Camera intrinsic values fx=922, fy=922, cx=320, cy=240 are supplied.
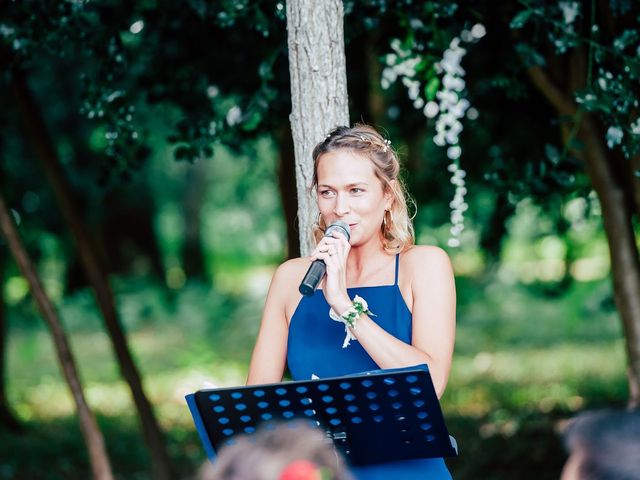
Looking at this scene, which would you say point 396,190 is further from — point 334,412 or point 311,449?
point 311,449

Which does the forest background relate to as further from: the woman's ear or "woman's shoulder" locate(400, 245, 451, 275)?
"woman's shoulder" locate(400, 245, 451, 275)

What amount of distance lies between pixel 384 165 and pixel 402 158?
78.3 inches

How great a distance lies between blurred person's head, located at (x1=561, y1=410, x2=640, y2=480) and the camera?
168cm

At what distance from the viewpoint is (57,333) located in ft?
16.9

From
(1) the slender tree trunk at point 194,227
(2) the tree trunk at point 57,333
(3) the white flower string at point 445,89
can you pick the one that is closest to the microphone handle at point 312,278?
(3) the white flower string at point 445,89

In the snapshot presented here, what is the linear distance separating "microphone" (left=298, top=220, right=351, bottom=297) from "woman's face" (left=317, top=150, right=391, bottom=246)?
0.05 m

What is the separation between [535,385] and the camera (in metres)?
10.0

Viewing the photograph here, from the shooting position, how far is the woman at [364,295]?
2.44 m

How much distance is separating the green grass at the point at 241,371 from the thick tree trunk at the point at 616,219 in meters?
1.64

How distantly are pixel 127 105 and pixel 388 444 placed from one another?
106 inches

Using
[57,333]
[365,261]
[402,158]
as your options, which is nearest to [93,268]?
[57,333]

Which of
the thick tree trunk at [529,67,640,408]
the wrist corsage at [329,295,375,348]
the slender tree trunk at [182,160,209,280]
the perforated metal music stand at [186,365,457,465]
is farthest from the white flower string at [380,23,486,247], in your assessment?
the slender tree trunk at [182,160,209,280]

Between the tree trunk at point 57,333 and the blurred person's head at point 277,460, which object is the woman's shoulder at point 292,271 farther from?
the tree trunk at point 57,333

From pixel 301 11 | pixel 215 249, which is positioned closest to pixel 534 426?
pixel 301 11
